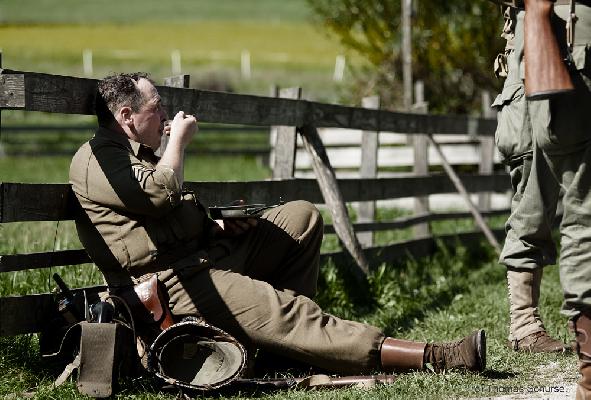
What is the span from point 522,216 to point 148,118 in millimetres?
1965

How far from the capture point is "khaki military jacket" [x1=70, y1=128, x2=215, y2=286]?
461 centimetres

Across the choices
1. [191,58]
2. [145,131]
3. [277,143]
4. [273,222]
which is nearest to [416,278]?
[277,143]

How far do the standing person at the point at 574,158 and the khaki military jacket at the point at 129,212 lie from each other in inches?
62.5

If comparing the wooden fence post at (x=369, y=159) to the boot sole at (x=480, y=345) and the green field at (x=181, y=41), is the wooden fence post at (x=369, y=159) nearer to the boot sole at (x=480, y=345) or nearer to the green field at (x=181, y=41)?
the boot sole at (x=480, y=345)

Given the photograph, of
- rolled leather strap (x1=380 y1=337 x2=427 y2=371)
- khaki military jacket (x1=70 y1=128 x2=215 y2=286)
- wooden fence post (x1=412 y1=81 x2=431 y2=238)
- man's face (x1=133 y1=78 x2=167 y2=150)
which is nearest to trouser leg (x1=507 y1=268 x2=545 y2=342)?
rolled leather strap (x1=380 y1=337 x2=427 y2=371)

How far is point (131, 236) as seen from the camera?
4.69 m

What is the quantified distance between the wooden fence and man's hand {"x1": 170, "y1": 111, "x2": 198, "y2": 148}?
47 cm

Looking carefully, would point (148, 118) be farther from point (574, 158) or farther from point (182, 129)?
point (574, 158)

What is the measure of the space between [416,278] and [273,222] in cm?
301

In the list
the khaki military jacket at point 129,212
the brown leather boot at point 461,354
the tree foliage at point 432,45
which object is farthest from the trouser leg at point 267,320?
the tree foliage at point 432,45

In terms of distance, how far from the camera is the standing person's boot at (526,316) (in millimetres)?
5551

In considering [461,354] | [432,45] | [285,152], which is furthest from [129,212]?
[432,45]

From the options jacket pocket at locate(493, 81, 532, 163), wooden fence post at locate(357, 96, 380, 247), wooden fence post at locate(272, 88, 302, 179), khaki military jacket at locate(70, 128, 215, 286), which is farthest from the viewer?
wooden fence post at locate(357, 96, 380, 247)

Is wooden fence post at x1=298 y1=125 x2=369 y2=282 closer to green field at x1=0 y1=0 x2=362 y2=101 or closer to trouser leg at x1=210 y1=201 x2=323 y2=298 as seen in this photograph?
trouser leg at x1=210 y1=201 x2=323 y2=298
